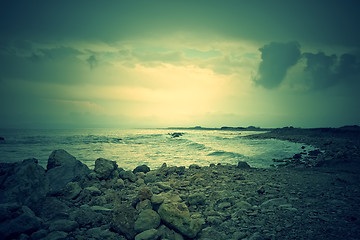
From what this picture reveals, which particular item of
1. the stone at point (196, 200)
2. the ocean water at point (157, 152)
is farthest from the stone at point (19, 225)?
the ocean water at point (157, 152)

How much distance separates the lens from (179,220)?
3.86 metres

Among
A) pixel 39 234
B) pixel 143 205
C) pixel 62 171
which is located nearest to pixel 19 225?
pixel 39 234

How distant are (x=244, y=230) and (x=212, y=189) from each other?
10.4 ft

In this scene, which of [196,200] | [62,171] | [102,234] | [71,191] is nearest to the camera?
[102,234]

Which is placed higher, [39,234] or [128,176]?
[39,234]

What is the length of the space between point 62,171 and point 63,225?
4707mm

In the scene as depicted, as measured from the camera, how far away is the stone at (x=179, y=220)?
12.3 feet

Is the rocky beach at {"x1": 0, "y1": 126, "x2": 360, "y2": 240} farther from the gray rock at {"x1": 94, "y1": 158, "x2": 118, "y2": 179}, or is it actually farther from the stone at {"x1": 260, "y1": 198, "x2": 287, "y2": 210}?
the gray rock at {"x1": 94, "y1": 158, "x2": 118, "y2": 179}

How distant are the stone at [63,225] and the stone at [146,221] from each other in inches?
54.4

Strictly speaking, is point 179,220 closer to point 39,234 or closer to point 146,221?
point 146,221

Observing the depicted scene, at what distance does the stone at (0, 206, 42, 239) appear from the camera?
3338mm

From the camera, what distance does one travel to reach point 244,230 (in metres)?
3.99

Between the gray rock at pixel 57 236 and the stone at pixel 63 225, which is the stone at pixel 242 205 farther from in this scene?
the gray rock at pixel 57 236

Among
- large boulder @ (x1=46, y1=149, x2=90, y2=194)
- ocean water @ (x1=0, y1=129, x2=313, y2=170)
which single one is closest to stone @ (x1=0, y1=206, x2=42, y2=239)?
large boulder @ (x1=46, y1=149, x2=90, y2=194)
